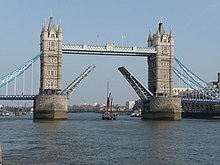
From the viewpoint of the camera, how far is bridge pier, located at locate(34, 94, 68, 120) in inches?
2638

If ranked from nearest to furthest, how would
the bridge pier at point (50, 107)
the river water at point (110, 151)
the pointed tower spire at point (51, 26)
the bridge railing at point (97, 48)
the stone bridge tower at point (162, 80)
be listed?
the river water at point (110, 151)
the bridge pier at point (50, 107)
the stone bridge tower at point (162, 80)
the bridge railing at point (97, 48)
the pointed tower spire at point (51, 26)

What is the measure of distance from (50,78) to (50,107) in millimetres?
6607

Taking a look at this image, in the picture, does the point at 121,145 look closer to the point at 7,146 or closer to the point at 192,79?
the point at 7,146

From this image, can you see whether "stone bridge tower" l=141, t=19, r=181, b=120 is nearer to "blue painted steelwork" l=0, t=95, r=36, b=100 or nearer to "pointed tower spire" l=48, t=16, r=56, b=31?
"pointed tower spire" l=48, t=16, r=56, b=31

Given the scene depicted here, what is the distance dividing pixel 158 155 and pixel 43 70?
47.8 metres

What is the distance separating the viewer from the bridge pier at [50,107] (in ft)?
220

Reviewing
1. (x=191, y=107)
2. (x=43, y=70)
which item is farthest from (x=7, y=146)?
(x=191, y=107)

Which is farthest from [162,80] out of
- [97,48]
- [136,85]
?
[97,48]

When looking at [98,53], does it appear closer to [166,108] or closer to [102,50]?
[102,50]

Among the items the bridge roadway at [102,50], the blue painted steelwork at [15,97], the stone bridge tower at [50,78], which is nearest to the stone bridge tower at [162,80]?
the bridge roadway at [102,50]

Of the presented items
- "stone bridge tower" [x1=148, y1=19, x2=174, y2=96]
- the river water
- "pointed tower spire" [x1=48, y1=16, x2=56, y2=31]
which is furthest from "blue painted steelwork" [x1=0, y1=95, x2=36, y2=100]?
the river water

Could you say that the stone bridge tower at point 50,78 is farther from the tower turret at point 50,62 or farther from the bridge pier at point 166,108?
the bridge pier at point 166,108

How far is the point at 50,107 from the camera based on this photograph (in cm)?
6706

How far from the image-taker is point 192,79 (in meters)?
81.3
